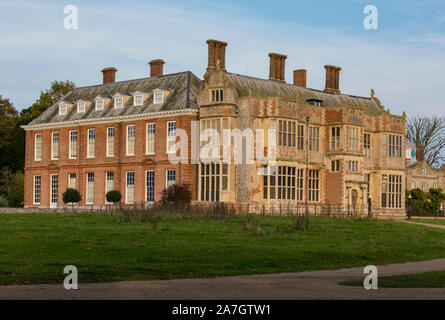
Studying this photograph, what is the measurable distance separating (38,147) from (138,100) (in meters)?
12.4

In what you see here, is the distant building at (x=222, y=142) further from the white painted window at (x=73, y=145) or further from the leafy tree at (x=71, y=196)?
the leafy tree at (x=71, y=196)

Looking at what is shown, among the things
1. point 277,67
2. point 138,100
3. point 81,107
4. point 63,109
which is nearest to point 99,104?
point 81,107

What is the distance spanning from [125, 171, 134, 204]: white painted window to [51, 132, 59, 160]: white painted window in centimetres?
923

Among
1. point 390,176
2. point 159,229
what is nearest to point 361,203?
point 390,176

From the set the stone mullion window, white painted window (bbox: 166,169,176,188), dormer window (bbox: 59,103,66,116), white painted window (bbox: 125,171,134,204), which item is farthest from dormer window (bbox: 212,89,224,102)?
dormer window (bbox: 59,103,66,116)

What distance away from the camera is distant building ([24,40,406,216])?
5000cm

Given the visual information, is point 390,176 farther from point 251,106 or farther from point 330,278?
point 330,278

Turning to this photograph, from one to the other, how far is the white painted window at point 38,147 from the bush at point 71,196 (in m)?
7.19

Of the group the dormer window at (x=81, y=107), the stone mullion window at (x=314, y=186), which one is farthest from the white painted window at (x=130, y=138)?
the stone mullion window at (x=314, y=186)

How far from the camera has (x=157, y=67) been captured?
205ft

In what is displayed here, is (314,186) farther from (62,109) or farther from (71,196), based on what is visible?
(62,109)
